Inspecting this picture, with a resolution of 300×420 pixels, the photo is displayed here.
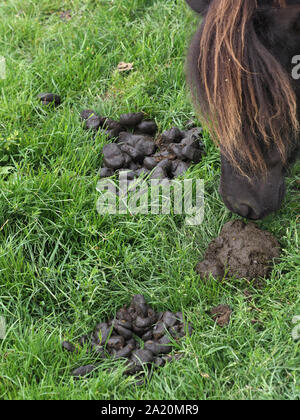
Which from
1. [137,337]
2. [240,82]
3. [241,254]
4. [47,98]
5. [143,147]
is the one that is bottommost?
[137,337]

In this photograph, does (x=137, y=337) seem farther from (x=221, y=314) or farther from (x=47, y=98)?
(x=47, y=98)

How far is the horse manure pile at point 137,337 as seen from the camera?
3281 millimetres

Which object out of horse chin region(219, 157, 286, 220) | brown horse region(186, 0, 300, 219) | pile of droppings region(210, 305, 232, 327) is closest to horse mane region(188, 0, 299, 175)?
brown horse region(186, 0, 300, 219)

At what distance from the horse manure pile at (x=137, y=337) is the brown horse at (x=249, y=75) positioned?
990 mm

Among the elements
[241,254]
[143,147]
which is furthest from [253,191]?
[143,147]

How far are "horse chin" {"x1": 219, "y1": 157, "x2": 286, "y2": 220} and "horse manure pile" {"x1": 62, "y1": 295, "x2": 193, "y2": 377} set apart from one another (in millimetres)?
712

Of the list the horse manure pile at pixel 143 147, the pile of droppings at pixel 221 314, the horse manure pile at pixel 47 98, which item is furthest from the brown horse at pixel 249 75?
the horse manure pile at pixel 47 98

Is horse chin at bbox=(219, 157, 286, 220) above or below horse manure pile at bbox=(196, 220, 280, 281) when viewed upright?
above

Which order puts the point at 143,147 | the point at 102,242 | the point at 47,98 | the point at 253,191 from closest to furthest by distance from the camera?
1. the point at 253,191
2. the point at 102,242
3. the point at 143,147
4. the point at 47,98

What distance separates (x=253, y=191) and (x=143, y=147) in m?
1.27

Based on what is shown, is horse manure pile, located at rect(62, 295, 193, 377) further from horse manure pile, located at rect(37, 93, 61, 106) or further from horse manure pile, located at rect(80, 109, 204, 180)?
horse manure pile, located at rect(37, 93, 61, 106)

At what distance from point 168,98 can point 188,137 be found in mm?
510

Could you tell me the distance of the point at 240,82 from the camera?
2.91 m

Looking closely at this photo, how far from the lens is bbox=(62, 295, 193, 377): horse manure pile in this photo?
3281mm
